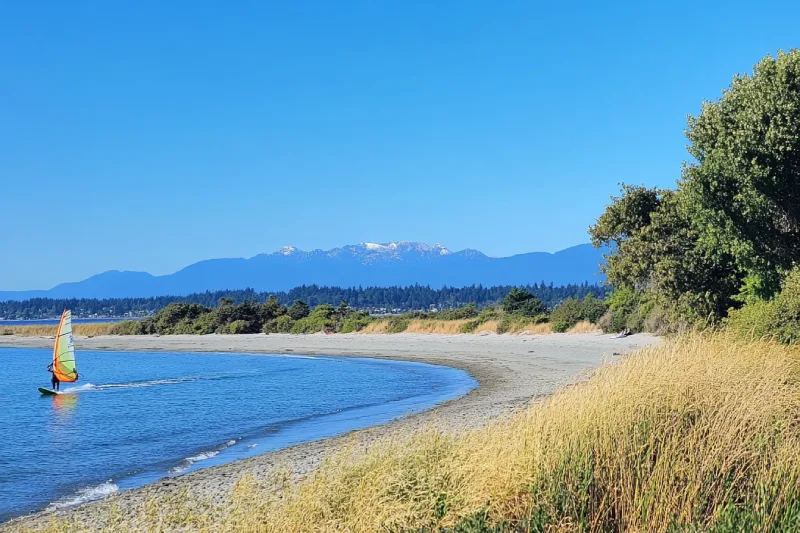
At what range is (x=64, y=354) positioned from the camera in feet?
123

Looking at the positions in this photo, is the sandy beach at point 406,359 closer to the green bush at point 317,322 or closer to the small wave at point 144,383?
the green bush at point 317,322

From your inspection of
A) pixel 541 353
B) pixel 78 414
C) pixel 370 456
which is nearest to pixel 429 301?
pixel 541 353

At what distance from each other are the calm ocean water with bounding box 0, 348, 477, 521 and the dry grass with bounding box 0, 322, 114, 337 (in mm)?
37117

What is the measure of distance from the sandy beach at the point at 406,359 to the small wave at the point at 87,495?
522 millimetres

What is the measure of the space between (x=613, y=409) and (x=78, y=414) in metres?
23.3

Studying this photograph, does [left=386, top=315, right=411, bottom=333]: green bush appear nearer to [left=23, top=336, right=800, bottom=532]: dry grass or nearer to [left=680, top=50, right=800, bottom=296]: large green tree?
[left=680, top=50, right=800, bottom=296]: large green tree

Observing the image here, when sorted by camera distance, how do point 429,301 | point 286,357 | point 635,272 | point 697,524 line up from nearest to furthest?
point 697,524, point 635,272, point 286,357, point 429,301

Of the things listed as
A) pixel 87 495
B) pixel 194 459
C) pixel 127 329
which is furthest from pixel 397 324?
pixel 87 495

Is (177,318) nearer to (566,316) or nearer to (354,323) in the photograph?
(354,323)

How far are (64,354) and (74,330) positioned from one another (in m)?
53.5

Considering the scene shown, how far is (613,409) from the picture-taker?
26.1ft

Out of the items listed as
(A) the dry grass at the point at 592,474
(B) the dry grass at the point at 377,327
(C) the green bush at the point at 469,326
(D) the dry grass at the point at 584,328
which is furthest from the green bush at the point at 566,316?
(A) the dry grass at the point at 592,474

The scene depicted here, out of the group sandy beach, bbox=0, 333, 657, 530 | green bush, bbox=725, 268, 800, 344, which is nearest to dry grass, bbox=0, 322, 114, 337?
sandy beach, bbox=0, 333, 657, 530

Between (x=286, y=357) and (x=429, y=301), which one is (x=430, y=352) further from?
(x=429, y=301)
